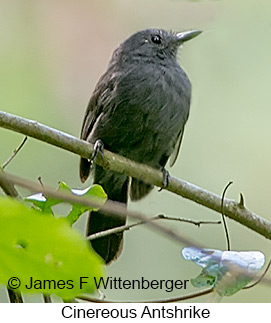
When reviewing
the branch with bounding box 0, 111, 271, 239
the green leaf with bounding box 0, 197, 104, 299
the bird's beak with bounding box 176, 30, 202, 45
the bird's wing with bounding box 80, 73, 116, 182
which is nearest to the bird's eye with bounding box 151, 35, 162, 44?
the bird's beak with bounding box 176, 30, 202, 45

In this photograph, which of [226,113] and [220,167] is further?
[226,113]

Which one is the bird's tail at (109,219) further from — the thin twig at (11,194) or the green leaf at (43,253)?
the green leaf at (43,253)

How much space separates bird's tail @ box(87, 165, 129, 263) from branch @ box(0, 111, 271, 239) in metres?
0.41

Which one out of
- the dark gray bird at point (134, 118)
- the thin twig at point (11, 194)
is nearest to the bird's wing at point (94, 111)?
the dark gray bird at point (134, 118)

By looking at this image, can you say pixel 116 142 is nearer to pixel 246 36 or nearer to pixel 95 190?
pixel 95 190

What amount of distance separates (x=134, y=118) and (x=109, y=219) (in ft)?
1.80

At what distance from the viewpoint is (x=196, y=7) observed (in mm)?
4488

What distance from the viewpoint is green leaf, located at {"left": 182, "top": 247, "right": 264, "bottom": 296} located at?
5.26ft

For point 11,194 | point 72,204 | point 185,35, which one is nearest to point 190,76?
point 185,35

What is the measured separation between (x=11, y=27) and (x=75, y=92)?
2.57 feet

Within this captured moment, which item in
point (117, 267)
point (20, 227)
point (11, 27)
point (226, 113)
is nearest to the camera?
point (20, 227)

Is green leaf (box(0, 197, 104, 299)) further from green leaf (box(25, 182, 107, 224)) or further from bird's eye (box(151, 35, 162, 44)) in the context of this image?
bird's eye (box(151, 35, 162, 44))

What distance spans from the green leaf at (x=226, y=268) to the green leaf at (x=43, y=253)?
806mm

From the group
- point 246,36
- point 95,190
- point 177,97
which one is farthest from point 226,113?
point 95,190
